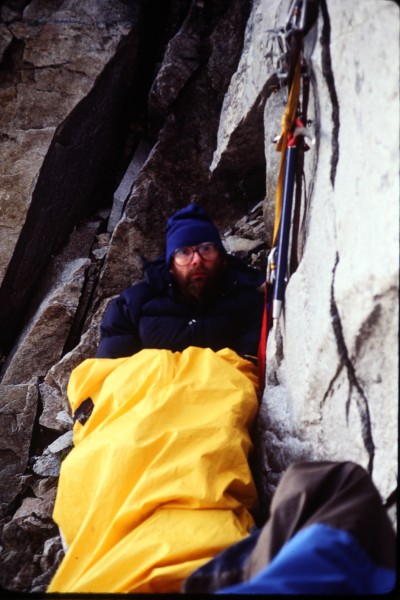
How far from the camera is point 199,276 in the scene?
3455 mm

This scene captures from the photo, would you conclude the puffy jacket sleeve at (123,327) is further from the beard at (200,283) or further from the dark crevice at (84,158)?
the dark crevice at (84,158)

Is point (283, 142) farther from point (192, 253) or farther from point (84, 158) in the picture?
point (84, 158)

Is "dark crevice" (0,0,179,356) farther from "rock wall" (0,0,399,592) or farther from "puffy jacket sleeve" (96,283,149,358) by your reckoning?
"puffy jacket sleeve" (96,283,149,358)

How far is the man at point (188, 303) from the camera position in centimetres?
338

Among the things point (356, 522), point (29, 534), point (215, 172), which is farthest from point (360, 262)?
point (215, 172)

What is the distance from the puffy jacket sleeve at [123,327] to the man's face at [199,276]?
1.06ft

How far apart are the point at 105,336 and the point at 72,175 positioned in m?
2.25

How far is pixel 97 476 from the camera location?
224 cm

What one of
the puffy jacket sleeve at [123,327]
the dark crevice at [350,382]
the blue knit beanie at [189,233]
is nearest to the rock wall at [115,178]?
the dark crevice at [350,382]

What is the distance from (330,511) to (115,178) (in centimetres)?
492

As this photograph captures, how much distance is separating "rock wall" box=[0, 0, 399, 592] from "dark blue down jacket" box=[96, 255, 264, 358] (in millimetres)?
605

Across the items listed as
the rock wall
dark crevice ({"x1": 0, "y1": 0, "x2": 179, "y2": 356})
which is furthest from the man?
dark crevice ({"x1": 0, "y1": 0, "x2": 179, "y2": 356})

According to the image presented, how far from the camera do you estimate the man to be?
338cm

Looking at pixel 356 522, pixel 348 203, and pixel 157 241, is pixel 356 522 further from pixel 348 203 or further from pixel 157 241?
pixel 157 241
